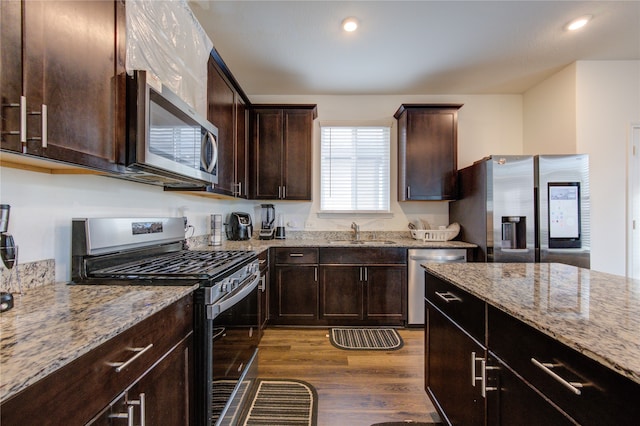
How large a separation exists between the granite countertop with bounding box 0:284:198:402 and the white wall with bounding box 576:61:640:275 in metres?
3.81

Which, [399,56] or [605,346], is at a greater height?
[399,56]

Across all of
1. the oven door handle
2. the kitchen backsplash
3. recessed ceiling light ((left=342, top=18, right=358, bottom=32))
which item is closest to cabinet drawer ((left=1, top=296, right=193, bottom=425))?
the oven door handle

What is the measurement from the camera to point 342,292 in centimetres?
283

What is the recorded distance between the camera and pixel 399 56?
102 inches

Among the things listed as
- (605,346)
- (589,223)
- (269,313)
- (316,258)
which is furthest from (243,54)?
(589,223)

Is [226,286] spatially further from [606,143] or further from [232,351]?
[606,143]

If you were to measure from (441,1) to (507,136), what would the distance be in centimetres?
228

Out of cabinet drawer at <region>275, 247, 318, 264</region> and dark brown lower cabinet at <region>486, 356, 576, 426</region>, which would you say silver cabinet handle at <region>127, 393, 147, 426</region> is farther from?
cabinet drawer at <region>275, 247, 318, 264</region>

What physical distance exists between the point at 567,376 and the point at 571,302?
37 centimetres

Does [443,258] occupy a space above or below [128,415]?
above

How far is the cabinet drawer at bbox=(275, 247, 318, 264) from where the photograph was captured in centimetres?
283

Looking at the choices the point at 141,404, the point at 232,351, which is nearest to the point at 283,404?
the point at 232,351

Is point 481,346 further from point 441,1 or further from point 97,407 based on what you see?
point 441,1

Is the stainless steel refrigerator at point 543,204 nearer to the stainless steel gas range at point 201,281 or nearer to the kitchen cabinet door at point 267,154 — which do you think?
the kitchen cabinet door at point 267,154
